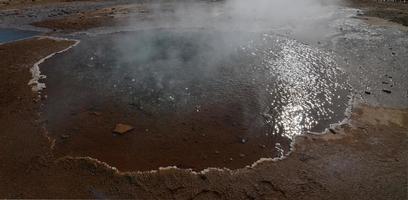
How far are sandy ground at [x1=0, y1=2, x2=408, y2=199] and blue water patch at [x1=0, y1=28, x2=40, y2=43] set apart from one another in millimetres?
9029

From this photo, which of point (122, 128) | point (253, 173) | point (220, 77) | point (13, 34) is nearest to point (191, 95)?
point (220, 77)

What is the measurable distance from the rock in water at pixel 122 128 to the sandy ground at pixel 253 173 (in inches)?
47.6

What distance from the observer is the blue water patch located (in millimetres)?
16531

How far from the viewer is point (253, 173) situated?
7344 millimetres

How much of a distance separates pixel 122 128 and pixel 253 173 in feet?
11.4

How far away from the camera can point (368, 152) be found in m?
7.88

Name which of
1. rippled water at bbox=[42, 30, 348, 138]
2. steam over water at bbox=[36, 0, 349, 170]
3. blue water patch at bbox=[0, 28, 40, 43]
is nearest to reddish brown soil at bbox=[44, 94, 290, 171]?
steam over water at bbox=[36, 0, 349, 170]

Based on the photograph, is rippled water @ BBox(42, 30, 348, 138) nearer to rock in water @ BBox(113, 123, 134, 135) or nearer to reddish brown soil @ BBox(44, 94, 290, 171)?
reddish brown soil @ BBox(44, 94, 290, 171)

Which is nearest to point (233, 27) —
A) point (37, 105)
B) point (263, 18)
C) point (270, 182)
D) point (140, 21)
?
point (263, 18)

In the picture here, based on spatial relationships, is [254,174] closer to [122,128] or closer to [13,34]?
[122,128]

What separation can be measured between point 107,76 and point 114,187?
5395 millimetres

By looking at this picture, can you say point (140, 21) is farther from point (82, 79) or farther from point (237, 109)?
point (237, 109)

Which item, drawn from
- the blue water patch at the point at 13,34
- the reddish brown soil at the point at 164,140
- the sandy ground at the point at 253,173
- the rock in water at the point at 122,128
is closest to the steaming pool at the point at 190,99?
the reddish brown soil at the point at 164,140

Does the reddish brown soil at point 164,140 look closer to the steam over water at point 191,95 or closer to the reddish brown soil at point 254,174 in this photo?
the steam over water at point 191,95
